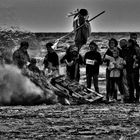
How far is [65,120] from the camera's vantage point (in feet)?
30.9

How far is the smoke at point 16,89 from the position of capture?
1279 cm

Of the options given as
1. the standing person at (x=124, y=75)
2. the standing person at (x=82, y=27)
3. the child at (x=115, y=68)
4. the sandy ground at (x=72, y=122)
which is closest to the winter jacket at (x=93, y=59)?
the child at (x=115, y=68)

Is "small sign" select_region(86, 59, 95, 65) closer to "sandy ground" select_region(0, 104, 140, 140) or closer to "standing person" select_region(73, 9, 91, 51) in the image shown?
"sandy ground" select_region(0, 104, 140, 140)

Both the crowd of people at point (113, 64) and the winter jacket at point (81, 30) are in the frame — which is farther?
the winter jacket at point (81, 30)

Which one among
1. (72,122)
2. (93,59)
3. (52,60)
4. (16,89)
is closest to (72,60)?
(52,60)

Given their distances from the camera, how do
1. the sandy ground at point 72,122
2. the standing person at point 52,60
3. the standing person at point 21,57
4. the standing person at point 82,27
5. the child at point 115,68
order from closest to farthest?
the sandy ground at point 72,122 < the child at point 115,68 < the standing person at point 21,57 < the standing person at point 52,60 < the standing person at point 82,27

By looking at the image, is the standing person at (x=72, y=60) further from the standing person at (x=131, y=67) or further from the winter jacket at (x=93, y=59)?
the standing person at (x=131, y=67)

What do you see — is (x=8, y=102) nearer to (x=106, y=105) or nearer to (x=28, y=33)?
(x=106, y=105)

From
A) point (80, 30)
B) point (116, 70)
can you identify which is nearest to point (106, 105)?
point (116, 70)

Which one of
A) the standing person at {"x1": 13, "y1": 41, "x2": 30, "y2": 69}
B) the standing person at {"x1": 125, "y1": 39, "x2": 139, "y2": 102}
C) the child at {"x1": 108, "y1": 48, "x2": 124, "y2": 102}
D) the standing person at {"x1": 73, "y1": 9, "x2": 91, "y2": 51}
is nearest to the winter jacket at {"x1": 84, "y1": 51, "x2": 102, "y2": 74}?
the child at {"x1": 108, "y1": 48, "x2": 124, "y2": 102}

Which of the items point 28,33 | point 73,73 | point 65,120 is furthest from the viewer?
point 28,33

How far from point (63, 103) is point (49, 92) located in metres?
0.44

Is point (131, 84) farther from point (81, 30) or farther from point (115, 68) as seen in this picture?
point (81, 30)

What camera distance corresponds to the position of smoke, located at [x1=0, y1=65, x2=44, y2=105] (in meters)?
12.8
